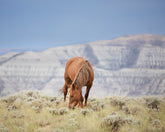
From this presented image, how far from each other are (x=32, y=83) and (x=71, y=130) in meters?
197

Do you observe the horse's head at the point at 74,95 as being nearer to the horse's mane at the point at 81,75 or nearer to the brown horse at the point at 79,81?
the brown horse at the point at 79,81

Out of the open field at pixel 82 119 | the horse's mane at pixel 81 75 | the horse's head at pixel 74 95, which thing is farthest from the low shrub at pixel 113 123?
the horse's mane at pixel 81 75

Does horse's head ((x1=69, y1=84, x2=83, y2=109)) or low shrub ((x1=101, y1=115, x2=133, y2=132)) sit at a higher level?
horse's head ((x1=69, y1=84, x2=83, y2=109))

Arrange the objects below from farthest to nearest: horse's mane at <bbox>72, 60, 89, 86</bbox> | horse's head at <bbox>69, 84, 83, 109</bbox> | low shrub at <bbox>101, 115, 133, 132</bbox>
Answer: horse's mane at <bbox>72, 60, 89, 86</bbox>
horse's head at <bbox>69, 84, 83, 109</bbox>
low shrub at <bbox>101, 115, 133, 132</bbox>

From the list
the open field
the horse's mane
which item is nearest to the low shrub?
the open field

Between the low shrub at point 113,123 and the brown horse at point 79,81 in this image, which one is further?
the brown horse at point 79,81

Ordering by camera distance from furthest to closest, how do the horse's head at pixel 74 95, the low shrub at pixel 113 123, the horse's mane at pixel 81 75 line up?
1. the horse's mane at pixel 81 75
2. the horse's head at pixel 74 95
3. the low shrub at pixel 113 123

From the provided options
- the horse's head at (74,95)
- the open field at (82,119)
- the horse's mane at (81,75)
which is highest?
the horse's mane at (81,75)

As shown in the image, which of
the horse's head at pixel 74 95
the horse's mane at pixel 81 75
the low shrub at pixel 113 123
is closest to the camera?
the low shrub at pixel 113 123

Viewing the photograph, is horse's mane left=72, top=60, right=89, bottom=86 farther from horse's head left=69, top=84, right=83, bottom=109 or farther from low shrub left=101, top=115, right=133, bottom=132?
low shrub left=101, top=115, right=133, bottom=132

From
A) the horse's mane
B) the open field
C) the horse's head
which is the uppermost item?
the horse's mane

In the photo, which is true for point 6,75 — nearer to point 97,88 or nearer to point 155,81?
point 97,88

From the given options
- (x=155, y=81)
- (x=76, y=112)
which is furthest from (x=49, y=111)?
(x=155, y=81)

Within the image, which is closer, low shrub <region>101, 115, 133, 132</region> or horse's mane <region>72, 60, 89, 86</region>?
low shrub <region>101, 115, 133, 132</region>
